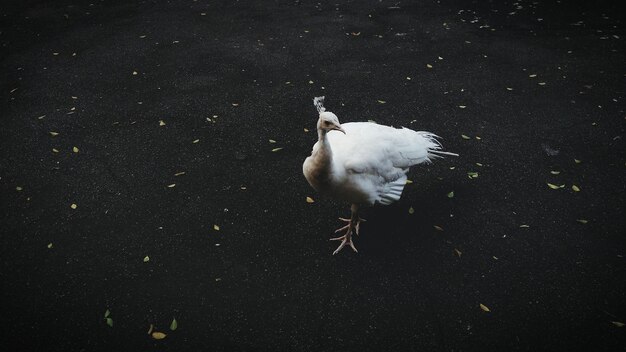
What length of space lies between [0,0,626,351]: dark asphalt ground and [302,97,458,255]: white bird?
0.61 meters

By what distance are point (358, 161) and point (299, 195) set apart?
1.31 meters

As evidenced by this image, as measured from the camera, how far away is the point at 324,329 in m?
3.32

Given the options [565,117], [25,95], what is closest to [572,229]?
[565,117]

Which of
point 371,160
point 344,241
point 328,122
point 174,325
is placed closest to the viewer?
point 328,122

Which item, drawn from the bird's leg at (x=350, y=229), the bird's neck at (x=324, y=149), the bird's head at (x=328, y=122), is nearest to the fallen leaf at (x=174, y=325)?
the bird's leg at (x=350, y=229)

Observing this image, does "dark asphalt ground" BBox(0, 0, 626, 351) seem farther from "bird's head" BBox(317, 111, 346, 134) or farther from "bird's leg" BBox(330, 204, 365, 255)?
"bird's head" BBox(317, 111, 346, 134)

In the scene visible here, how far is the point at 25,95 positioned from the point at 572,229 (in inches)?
320

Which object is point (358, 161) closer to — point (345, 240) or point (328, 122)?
point (328, 122)

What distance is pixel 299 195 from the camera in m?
4.56

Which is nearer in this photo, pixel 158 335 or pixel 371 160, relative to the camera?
pixel 158 335

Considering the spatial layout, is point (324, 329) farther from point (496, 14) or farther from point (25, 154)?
point (496, 14)

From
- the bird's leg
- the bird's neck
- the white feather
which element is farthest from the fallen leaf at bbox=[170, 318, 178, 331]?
the bird's neck

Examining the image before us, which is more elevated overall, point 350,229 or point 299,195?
point 350,229

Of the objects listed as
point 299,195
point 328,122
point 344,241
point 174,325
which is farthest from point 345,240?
point 174,325
